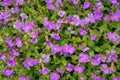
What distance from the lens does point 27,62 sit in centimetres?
243

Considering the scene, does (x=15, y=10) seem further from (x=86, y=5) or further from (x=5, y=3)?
(x=86, y=5)

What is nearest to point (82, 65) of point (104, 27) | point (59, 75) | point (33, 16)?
point (59, 75)

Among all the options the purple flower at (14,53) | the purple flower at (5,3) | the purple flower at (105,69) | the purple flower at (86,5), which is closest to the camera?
the purple flower at (105,69)

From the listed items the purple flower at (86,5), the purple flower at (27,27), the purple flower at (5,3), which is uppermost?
the purple flower at (5,3)

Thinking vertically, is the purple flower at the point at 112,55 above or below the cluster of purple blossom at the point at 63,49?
below

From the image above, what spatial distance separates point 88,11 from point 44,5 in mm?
416

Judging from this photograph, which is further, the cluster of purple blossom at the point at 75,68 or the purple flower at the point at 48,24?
the purple flower at the point at 48,24

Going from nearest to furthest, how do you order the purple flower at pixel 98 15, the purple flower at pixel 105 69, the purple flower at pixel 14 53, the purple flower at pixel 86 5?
the purple flower at pixel 105 69 → the purple flower at pixel 14 53 → the purple flower at pixel 98 15 → the purple flower at pixel 86 5

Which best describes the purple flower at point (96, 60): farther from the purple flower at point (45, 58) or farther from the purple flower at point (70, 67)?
the purple flower at point (45, 58)

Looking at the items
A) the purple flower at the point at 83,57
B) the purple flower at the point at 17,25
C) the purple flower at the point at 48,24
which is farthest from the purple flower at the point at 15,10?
the purple flower at the point at 83,57

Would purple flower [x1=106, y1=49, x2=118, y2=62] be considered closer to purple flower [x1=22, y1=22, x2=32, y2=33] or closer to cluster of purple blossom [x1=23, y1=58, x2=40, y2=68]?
cluster of purple blossom [x1=23, y1=58, x2=40, y2=68]

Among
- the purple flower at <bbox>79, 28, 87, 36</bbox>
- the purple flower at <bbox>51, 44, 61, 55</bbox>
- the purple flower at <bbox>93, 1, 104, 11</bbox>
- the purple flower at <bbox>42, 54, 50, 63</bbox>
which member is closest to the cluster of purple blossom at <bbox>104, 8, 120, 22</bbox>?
the purple flower at <bbox>93, 1, 104, 11</bbox>

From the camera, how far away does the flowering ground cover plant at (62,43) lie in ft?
7.88

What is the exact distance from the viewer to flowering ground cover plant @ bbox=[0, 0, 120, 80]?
2400 millimetres
